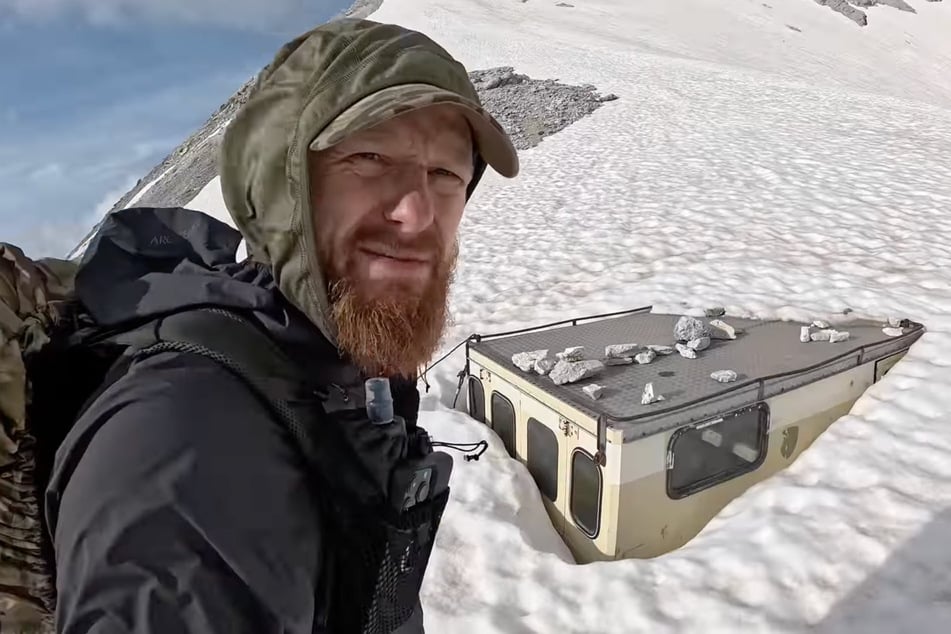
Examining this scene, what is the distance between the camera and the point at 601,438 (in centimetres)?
319

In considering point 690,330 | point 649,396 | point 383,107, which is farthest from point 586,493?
point 383,107

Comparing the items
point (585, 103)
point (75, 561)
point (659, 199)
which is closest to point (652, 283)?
point (659, 199)

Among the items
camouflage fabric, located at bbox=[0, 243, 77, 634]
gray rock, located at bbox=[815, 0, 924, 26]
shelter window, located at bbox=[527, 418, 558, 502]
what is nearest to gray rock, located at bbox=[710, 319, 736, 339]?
shelter window, located at bbox=[527, 418, 558, 502]

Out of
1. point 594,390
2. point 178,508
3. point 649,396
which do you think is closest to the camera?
point 178,508

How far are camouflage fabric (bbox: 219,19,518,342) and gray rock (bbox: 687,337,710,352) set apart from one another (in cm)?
307

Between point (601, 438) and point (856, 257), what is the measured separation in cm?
632

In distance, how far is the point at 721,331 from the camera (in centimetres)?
450

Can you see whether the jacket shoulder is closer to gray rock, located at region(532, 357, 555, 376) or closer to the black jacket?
the black jacket

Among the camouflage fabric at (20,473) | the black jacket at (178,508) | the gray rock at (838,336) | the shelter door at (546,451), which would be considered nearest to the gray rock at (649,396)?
the shelter door at (546,451)

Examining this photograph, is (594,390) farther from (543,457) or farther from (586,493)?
(543,457)

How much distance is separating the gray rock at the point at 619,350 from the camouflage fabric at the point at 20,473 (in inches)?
130

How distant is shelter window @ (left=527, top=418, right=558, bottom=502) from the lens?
389 centimetres

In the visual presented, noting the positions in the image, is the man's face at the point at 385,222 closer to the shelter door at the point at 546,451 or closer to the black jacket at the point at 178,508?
the black jacket at the point at 178,508

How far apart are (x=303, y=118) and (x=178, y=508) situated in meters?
0.86
